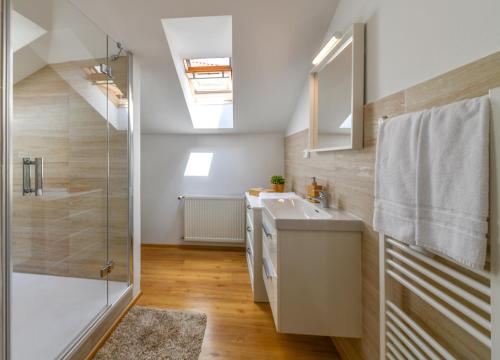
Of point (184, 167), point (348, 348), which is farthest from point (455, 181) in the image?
point (184, 167)

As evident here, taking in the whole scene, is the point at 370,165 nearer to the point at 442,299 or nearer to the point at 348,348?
the point at 442,299

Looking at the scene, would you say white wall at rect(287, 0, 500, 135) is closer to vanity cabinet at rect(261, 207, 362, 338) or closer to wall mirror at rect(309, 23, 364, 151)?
wall mirror at rect(309, 23, 364, 151)

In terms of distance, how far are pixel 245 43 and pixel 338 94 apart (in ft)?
3.04

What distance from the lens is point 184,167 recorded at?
3.44m

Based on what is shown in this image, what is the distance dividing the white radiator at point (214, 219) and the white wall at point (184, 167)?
0.16 meters

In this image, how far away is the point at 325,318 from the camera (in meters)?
1.31

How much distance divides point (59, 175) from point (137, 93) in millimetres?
997

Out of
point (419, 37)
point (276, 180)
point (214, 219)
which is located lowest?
point (214, 219)

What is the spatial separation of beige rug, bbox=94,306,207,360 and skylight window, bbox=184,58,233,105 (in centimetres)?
240

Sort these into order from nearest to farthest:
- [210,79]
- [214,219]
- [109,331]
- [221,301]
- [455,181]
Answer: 1. [455,181]
2. [109,331]
3. [221,301]
4. [210,79]
5. [214,219]

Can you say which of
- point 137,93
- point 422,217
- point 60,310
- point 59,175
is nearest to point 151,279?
point 60,310

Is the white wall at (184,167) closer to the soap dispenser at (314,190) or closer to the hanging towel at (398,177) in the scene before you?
the soap dispenser at (314,190)

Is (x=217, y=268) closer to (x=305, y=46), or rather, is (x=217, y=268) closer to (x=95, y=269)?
(x=95, y=269)

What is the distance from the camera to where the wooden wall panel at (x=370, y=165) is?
2.31ft
